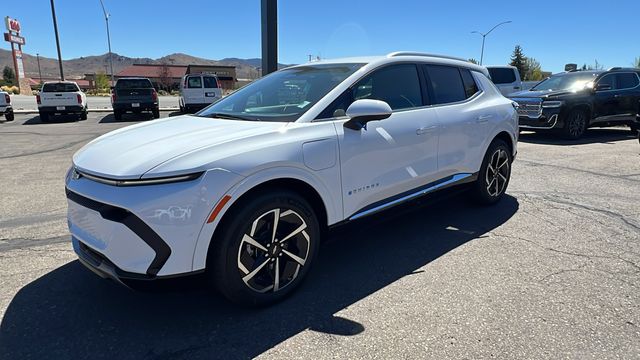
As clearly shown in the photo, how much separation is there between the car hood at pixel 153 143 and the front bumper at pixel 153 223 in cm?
12

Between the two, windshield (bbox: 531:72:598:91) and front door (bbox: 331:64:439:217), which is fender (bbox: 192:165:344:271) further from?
windshield (bbox: 531:72:598:91)

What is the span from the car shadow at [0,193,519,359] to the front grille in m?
8.88

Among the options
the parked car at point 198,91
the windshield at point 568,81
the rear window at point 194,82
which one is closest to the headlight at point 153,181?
the windshield at point 568,81

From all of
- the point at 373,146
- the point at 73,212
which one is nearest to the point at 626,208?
the point at 373,146

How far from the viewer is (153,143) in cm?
278

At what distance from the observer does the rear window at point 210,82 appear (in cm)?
1875

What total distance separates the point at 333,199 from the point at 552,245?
233 centimetres

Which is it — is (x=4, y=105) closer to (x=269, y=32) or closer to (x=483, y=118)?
(x=269, y=32)

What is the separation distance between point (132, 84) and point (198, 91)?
2704mm

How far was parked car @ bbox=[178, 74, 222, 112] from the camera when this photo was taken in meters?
18.3

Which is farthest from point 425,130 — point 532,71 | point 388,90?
point 532,71

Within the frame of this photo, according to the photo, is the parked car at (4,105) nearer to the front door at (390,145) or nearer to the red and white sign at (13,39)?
the front door at (390,145)

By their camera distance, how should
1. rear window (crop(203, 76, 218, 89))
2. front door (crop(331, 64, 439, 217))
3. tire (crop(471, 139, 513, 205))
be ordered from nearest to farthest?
front door (crop(331, 64, 439, 217))
tire (crop(471, 139, 513, 205))
rear window (crop(203, 76, 218, 89))

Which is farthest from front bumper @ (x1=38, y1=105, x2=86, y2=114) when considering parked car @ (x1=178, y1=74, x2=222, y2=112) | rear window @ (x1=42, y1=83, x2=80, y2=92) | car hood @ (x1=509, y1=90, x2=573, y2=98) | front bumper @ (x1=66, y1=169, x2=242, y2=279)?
front bumper @ (x1=66, y1=169, x2=242, y2=279)
